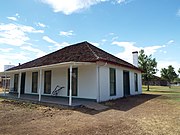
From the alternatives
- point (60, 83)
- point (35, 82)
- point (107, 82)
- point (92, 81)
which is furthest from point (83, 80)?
point (35, 82)

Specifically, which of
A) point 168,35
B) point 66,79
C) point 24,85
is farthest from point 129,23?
point 24,85

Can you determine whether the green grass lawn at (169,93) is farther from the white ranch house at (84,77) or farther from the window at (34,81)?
the window at (34,81)

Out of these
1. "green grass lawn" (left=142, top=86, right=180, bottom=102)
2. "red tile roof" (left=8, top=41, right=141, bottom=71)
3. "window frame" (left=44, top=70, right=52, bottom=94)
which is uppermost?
"red tile roof" (left=8, top=41, right=141, bottom=71)

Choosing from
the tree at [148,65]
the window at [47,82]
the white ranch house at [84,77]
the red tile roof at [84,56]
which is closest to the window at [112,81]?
the white ranch house at [84,77]

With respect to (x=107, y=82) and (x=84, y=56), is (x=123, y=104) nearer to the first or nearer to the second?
(x=107, y=82)

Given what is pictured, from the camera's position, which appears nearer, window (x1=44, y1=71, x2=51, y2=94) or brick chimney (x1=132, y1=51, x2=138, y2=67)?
window (x1=44, y1=71, x2=51, y2=94)

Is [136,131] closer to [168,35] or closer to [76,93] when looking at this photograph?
[76,93]

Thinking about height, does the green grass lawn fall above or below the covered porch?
below

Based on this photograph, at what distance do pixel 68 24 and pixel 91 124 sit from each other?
374 inches

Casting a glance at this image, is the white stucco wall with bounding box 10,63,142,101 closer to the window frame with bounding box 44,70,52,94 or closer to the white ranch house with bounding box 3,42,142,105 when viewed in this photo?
the white ranch house with bounding box 3,42,142,105

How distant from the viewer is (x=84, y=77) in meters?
11.8

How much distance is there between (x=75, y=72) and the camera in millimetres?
12367

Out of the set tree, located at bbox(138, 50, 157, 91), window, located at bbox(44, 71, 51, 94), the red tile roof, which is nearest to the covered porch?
window, located at bbox(44, 71, 51, 94)

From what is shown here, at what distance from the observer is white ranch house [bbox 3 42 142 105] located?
11148 mm
